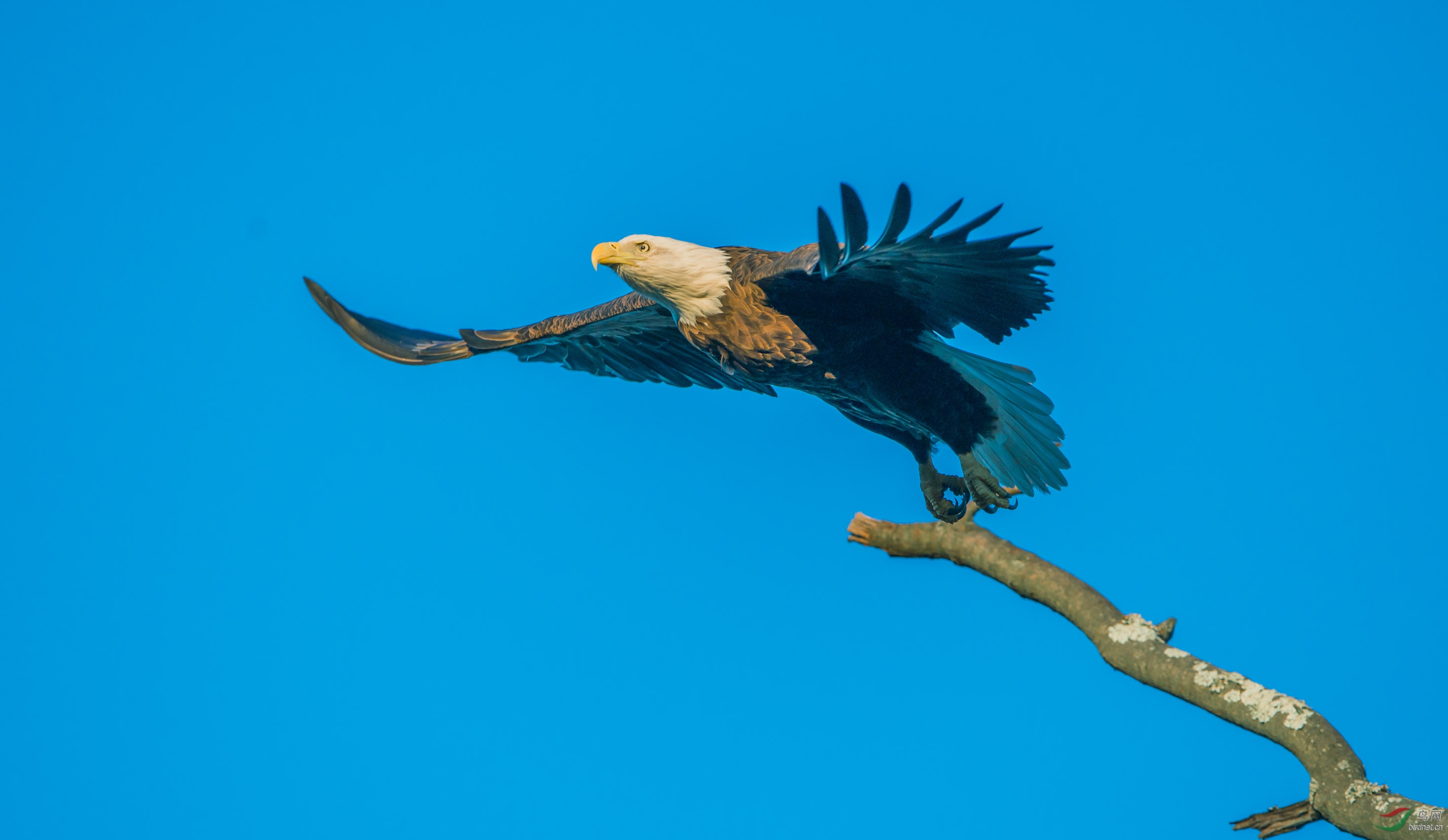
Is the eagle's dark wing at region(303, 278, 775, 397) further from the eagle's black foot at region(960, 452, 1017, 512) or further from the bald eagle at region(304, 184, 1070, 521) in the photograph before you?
the eagle's black foot at region(960, 452, 1017, 512)

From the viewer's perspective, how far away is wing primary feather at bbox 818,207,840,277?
11.8 feet

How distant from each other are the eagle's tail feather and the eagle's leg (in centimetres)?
21

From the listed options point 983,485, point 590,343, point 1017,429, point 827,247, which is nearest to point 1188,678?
point 983,485

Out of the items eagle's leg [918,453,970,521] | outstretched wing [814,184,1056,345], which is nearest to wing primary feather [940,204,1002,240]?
outstretched wing [814,184,1056,345]

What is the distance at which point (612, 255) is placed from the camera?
4809 mm

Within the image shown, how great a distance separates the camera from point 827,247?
12.4 ft

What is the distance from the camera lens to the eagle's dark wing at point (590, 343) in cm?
548

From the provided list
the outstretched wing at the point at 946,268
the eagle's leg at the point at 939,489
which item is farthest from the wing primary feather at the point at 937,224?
the eagle's leg at the point at 939,489

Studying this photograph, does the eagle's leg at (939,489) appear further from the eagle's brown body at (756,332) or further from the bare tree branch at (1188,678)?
the eagle's brown body at (756,332)

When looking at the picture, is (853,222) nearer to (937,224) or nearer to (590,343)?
(937,224)

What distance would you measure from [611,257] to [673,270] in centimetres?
28

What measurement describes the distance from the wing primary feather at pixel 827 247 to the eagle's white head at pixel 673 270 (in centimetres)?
75

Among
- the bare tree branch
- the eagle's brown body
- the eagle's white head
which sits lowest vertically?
the bare tree branch

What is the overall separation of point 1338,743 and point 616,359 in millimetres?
3673
